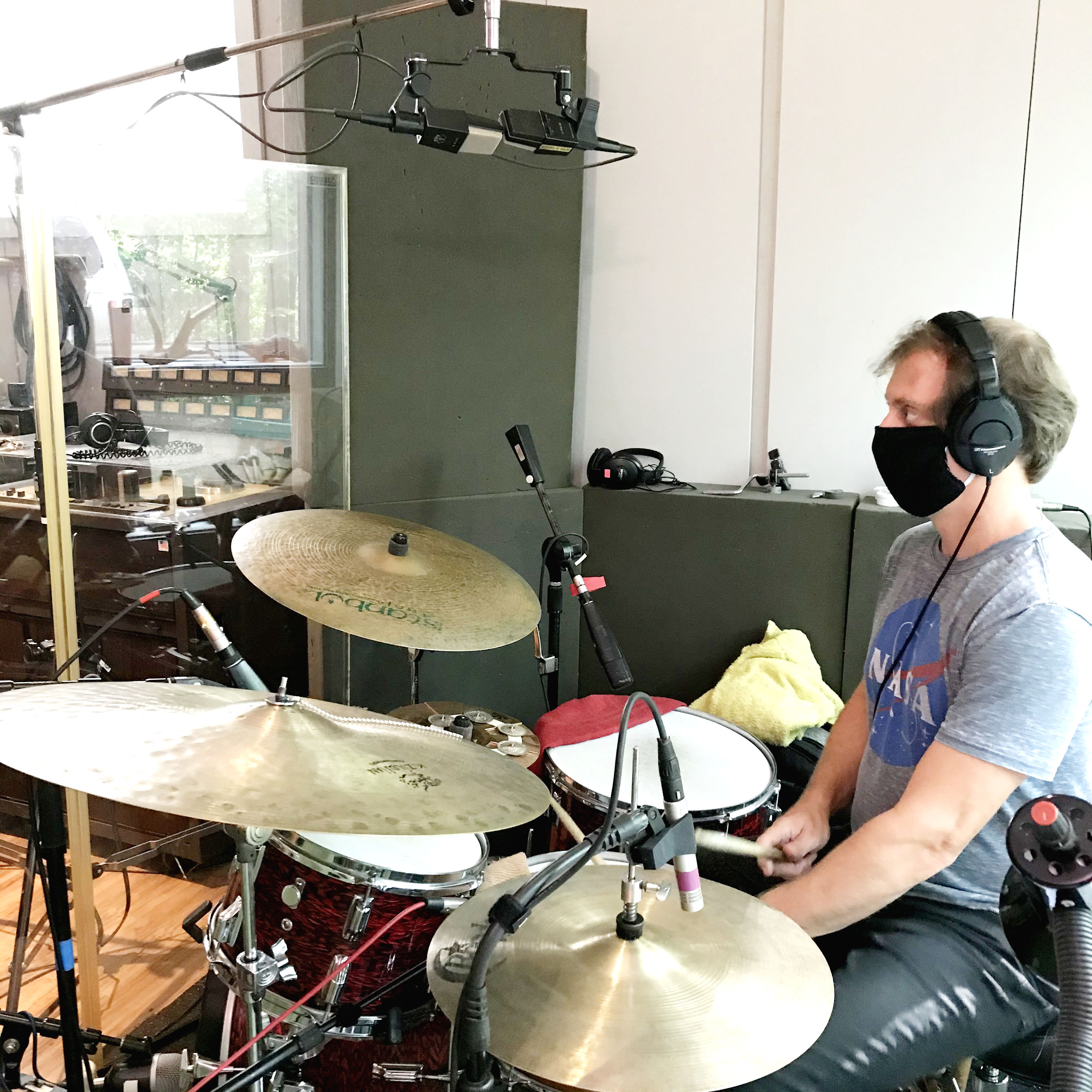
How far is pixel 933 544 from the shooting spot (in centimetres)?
142

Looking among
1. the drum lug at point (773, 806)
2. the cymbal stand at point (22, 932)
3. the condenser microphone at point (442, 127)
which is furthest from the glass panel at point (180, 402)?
the drum lug at point (773, 806)

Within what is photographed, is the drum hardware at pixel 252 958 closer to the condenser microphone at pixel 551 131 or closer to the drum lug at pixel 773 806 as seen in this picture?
the drum lug at pixel 773 806

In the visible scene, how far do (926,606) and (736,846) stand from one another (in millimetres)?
449

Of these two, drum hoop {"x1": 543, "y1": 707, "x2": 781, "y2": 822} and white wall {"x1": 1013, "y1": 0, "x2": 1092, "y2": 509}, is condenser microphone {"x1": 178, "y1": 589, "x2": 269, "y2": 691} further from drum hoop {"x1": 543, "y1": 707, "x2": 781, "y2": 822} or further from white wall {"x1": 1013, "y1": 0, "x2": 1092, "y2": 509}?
white wall {"x1": 1013, "y1": 0, "x2": 1092, "y2": 509}

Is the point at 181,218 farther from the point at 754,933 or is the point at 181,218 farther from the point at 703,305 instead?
the point at 754,933

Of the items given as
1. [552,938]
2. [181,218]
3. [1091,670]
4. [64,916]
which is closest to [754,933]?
[552,938]

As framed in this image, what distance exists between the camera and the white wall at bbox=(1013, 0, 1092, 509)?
2.11 meters

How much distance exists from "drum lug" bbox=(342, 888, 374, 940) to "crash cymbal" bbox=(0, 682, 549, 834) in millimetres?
241

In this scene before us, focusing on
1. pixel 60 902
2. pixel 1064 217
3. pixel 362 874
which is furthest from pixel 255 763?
pixel 1064 217

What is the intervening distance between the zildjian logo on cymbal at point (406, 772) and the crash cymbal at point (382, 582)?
0.42 meters

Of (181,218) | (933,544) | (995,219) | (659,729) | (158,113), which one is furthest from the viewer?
(995,219)

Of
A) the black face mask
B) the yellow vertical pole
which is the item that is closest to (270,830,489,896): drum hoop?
the yellow vertical pole

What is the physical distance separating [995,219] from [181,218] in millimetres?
1908

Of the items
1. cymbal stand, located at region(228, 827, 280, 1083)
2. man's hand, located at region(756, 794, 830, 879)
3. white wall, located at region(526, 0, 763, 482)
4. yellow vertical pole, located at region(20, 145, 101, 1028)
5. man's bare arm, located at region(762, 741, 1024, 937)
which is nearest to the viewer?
cymbal stand, located at region(228, 827, 280, 1083)
